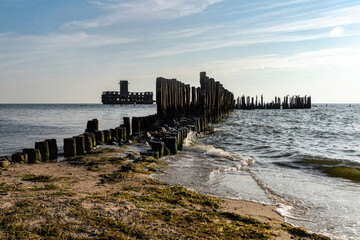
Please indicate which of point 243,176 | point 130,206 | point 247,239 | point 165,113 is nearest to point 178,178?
point 243,176

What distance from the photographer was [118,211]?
342 centimetres

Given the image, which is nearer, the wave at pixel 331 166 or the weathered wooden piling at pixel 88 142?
the wave at pixel 331 166

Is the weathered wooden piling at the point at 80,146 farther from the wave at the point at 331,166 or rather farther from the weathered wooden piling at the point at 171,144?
the wave at the point at 331,166

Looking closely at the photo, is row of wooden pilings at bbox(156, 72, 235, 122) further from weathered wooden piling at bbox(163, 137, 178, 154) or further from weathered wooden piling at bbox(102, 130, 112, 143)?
weathered wooden piling at bbox(163, 137, 178, 154)

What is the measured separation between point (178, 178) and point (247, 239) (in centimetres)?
304

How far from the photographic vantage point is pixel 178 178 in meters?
6.03

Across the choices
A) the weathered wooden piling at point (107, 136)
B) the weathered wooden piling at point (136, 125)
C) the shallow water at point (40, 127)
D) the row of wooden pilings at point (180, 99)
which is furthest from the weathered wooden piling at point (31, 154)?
the row of wooden pilings at point (180, 99)

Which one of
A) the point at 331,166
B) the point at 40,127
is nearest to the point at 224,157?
the point at 331,166

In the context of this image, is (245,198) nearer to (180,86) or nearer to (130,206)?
(130,206)

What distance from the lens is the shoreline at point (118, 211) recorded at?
9.50ft

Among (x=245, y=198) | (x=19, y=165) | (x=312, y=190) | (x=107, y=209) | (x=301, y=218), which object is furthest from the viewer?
(x=19, y=165)

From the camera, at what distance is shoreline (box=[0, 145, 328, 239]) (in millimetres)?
2896

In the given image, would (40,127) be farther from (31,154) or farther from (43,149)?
(31,154)

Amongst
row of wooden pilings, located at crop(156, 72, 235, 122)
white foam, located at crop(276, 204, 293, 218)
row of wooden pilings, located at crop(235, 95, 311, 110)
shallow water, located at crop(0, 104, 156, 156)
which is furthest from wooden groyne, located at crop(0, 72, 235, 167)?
row of wooden pilings, located at crop(235, 95, 311, 110)
